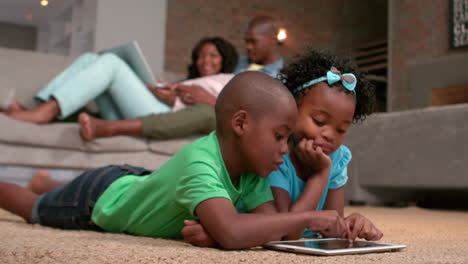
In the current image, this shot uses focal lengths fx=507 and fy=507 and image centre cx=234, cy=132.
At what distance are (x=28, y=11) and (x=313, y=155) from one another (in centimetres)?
710

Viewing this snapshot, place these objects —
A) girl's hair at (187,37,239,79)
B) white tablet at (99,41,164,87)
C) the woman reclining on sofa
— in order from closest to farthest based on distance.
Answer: the woman reclining on sofa
white tablet at (99,41,164,87)
girl's hair at (187,37,239,79)

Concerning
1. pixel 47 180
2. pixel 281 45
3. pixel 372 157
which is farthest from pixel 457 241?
pixel 281 45

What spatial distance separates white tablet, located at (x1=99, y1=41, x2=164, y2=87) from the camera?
2.69m

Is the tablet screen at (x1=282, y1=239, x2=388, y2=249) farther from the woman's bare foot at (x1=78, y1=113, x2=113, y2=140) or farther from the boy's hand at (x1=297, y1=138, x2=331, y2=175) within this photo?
the woman's bare foot at (x1=78, y1=113, x2=113, y2=140)

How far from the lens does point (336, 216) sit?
101 centimetres

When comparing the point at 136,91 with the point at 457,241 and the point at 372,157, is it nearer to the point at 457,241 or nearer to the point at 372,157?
the point at 372,157

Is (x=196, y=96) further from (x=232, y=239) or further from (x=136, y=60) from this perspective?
(x=232, y=239)

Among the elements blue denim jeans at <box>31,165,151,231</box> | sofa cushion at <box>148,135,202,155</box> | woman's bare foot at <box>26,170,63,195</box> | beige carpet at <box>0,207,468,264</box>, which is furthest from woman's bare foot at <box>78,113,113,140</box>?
beige carpet at <box>0,207,468,264</box>

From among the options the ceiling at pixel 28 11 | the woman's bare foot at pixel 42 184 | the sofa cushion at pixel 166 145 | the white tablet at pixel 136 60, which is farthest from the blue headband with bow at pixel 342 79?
the ceiling at pixel 28 11

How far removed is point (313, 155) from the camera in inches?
46.4

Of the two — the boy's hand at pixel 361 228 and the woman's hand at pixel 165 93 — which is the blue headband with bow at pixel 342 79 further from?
the woman's hand at pixel 165 93

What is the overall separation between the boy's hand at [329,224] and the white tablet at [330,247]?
16 millimetres

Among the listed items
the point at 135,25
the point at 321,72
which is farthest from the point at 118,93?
the point at 135,25

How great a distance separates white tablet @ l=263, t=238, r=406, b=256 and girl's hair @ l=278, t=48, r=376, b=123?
1.37 feet
